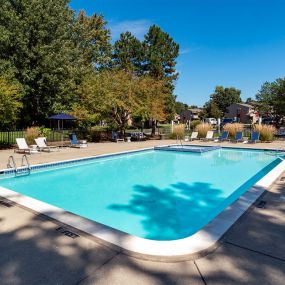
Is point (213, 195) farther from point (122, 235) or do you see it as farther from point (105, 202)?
point (122, 235)

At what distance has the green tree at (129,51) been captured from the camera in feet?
96.3

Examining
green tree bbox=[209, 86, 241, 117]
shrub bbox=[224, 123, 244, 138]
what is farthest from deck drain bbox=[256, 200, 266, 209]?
green tree bbox=[209, 86, 241, 117]

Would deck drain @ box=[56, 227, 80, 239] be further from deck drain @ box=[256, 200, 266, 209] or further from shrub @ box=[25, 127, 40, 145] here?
shrub @ box=[25, 127, 40, 145]

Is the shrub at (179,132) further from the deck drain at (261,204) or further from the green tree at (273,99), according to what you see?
the deck drain at (261,204)

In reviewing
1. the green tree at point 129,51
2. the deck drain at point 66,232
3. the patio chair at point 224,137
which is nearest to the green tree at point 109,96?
the patio chair at point 224,137

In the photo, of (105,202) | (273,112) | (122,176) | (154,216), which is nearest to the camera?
(154,216)

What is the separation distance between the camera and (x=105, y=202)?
7.01 metres

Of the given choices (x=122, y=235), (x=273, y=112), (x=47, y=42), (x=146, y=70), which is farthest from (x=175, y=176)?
(x=273, y=112)

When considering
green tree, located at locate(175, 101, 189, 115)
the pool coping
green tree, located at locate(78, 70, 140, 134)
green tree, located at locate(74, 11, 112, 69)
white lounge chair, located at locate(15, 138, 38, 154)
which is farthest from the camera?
green tree, located at locate(175, 101, 189, 115)

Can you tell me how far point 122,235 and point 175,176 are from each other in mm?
6536

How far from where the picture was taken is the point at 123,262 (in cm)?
297

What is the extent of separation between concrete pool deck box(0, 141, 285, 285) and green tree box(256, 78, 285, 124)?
2969 centimetres

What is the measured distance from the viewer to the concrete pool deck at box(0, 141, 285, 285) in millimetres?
2662

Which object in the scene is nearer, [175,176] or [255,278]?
[255,278]
